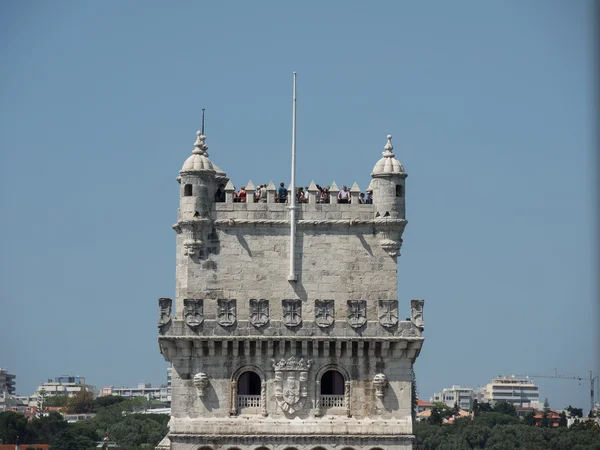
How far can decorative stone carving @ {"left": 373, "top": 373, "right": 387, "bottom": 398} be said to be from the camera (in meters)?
83.8

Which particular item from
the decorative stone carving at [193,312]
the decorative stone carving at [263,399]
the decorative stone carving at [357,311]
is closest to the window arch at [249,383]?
the decorative stone carving at [263,399]

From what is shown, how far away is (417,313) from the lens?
277 ft

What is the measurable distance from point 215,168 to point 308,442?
44.3ft

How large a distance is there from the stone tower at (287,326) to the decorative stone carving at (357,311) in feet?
0.14

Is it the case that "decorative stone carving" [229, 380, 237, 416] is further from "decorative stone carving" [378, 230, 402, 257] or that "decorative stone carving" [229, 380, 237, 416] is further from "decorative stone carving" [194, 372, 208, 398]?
"decorative stone carving" [378, 230, 402, 257]

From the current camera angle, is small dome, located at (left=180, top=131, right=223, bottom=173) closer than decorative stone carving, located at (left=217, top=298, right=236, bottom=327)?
No

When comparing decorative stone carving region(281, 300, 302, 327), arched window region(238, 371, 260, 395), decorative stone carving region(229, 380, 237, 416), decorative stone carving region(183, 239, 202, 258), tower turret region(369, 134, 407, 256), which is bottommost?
decorative stone carving region(229, 380, 237, 416)

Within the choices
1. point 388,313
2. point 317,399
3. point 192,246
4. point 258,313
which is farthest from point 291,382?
point 192,246

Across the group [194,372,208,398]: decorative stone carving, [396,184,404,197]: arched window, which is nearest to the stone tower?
[194,372,208,398]: decorative stone carving

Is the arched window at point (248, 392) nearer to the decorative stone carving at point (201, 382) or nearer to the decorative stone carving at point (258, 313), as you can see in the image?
the decorative stone carving at point (201, 382)

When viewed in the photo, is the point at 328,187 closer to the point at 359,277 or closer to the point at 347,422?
the point at 359,277

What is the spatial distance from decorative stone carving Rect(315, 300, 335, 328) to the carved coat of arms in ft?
5.98

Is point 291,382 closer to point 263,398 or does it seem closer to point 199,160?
point 263,398

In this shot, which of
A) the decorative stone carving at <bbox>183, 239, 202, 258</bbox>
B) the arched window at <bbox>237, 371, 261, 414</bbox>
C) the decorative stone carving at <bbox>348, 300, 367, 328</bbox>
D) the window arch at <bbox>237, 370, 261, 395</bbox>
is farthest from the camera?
the decorative stone carving at <bbox>183, 239, 202, 258</bbox>
